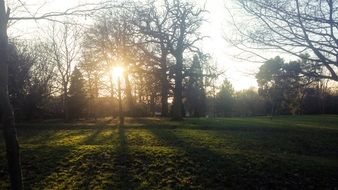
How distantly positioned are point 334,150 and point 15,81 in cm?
3098

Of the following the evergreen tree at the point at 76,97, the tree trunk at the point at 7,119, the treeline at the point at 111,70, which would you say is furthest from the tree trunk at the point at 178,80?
the tree trunk at the point at 7,119

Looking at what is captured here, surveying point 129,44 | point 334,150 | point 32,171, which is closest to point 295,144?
point 334,150

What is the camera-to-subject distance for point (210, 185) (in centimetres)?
1340

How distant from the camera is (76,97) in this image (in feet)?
154

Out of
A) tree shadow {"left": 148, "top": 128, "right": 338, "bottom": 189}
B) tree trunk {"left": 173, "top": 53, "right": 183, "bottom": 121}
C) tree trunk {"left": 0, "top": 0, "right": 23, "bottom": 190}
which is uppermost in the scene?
tree trunk {"left": 173, "top": 53, "right": 183, "bottom": 121}

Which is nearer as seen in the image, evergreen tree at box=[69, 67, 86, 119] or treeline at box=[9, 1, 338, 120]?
treeline at box=[9, 1, 338, 120]

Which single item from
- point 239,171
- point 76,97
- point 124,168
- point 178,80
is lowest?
point 239,171

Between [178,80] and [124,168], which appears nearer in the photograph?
[124,168]

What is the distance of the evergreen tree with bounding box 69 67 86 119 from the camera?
4656 cm

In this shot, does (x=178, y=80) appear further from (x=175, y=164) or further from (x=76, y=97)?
(x=175, y=164)

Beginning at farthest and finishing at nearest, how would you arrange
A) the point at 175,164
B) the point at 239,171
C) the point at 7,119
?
the point at 175,164, the point at 239,171, the point at 7,119

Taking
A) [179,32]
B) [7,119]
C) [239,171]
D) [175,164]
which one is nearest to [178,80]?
[179,32]

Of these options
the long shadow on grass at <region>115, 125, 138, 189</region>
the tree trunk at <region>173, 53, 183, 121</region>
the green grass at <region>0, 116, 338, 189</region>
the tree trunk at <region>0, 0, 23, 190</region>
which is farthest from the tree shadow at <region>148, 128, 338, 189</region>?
the tree trunk at <region>173, 53, 183, 121</region>

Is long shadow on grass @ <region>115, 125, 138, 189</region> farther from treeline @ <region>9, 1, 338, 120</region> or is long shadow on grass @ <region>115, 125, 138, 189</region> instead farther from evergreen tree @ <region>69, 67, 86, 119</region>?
evergreen tree @ <region>69, 67, 86, 119</region>
